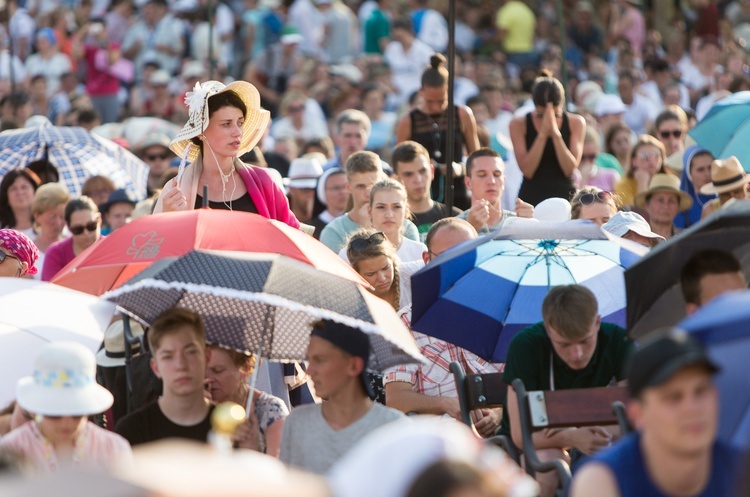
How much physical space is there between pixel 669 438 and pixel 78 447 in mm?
2287

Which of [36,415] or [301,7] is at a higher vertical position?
[301,7]

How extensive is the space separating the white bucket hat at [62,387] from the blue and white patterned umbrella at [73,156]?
7267 millimetres

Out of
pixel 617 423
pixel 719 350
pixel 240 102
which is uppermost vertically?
pixel 240 102

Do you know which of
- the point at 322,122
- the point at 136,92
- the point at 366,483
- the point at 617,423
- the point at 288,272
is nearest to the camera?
the point at 366,483

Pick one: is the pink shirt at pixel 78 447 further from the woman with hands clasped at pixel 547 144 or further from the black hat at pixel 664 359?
the woman with hands clasped at pixel 547 144

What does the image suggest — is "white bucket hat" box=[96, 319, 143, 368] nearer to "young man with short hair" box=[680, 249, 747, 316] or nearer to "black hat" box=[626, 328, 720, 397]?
"young man with short hair" box=[680, 249, 747, 316]

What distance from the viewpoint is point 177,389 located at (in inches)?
256

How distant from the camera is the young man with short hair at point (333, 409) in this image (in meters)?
6.30

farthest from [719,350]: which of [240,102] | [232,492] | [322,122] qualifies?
[322,122]

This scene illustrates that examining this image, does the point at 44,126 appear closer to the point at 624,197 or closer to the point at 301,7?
the point at 624,197

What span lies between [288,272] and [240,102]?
2.27 m

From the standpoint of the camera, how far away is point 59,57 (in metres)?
20.2

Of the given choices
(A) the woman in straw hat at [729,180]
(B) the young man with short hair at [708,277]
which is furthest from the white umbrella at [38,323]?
(A) the woman in straw hat at [729,180]

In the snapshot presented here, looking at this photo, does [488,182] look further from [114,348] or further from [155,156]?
[155,156]
